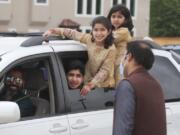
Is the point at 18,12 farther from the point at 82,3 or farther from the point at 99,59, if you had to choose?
the point at 99,59

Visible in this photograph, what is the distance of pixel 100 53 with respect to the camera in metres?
5.28

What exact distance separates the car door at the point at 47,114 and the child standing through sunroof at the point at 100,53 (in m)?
0.40

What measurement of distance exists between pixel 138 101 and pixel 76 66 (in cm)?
114

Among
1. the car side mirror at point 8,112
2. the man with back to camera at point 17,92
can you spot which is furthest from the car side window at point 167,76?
the car side mirror at point 8,112

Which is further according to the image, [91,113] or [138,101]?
[91,113]

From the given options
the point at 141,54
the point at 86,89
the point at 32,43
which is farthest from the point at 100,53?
the point at 141,54

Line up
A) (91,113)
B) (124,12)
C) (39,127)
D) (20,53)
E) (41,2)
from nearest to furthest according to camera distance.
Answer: (39,127), (20,53), (91,113), (124,12), (41,2)

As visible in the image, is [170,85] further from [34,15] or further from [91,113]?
[34,15]

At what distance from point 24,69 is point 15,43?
22cm

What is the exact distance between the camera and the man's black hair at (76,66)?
5148mm

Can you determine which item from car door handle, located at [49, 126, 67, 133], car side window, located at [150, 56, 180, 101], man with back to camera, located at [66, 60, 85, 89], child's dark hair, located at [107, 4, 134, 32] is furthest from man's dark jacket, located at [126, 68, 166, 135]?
child's dark hair, located at [107, 4, 134, 32]

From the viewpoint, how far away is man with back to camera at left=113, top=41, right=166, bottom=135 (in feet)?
13.5

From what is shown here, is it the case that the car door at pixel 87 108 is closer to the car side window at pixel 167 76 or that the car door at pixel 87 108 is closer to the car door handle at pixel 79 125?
the car door handle at pixel 79 125

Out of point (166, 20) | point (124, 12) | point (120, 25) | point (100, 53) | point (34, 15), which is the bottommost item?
point (166, 20)
